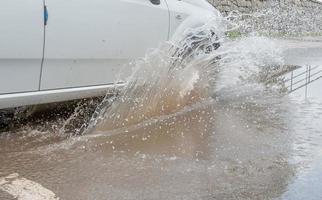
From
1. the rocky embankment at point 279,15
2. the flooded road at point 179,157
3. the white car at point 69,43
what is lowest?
the rocky embankment at point 279,15

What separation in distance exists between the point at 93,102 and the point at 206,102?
4.90 ft

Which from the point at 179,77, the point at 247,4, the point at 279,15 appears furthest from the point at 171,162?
the point at 279,15

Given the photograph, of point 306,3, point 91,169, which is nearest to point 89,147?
point 91,169

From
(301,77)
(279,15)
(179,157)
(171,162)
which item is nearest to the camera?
(171,162)

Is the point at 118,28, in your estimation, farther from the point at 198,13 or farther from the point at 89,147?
the point at 198,13

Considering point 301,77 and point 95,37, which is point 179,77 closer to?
point 95,37

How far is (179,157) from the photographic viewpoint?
4.54 m

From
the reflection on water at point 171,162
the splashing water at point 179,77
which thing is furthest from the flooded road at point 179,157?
the splashing water at point 179,77

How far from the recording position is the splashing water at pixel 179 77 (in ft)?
18.9

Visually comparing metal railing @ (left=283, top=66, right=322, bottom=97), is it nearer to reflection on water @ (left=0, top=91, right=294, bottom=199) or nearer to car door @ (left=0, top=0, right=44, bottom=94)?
reflection on water @ (left=0, top=91, right=294, bottom=199)

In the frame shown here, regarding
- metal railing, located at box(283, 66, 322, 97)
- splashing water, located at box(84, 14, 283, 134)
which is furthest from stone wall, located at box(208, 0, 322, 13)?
splashing water, located at box(84, 14, 283, 134)

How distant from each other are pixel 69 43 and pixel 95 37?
309 mm

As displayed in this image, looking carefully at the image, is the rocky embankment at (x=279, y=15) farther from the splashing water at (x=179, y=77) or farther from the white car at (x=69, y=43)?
the white car at (x=69, y=43)

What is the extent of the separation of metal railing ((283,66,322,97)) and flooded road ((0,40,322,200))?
4.75 ft
